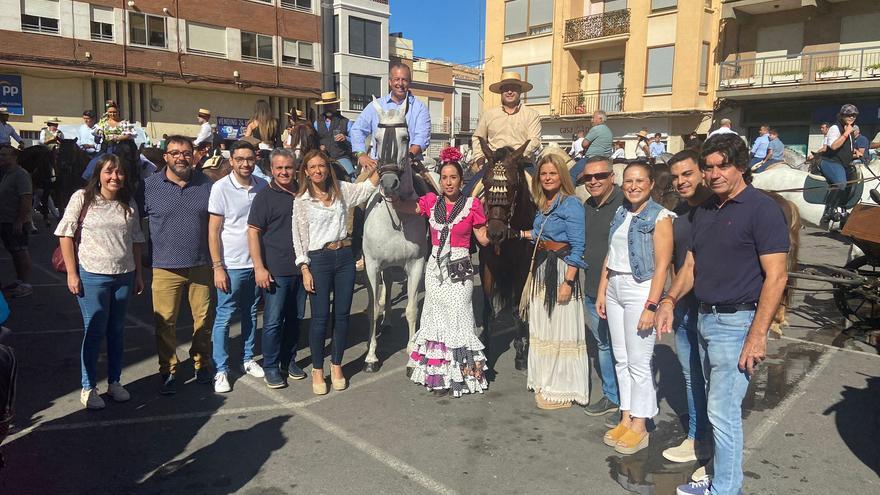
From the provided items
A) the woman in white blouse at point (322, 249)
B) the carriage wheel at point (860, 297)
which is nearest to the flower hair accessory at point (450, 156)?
the woman in white blouse at point (322, 249)

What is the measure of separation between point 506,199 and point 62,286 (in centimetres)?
765

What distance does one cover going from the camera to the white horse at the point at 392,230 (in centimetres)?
573

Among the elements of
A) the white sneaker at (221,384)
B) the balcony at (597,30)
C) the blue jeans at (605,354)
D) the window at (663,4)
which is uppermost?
the window at (663,4)

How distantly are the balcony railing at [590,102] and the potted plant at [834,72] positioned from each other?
9.53 metres

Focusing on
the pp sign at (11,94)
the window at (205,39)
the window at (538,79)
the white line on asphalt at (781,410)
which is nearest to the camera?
the white line on asphalt at (781,410)

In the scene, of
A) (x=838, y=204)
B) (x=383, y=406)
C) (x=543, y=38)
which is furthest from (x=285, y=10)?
(x=383, y=406)

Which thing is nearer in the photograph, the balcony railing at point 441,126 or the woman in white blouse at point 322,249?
the woman in white blouse at point 322,249

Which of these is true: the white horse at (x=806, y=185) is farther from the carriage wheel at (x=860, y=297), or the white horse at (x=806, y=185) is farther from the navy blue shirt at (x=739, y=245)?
the navy blue shirt at (x=739, y=245)

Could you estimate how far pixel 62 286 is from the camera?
357 inches

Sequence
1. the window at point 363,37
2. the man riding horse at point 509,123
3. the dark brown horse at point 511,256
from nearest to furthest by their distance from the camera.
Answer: the dark brown horse at point 511,256 → the man riding horse at point 509,123 → the window at point 363,37

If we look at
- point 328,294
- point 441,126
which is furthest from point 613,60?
point 328,294

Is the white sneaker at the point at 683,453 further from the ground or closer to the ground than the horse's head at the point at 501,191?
closer to the ground

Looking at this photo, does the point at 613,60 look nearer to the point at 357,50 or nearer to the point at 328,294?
the point at 357,50

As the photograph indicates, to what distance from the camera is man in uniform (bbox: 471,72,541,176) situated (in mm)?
7121
